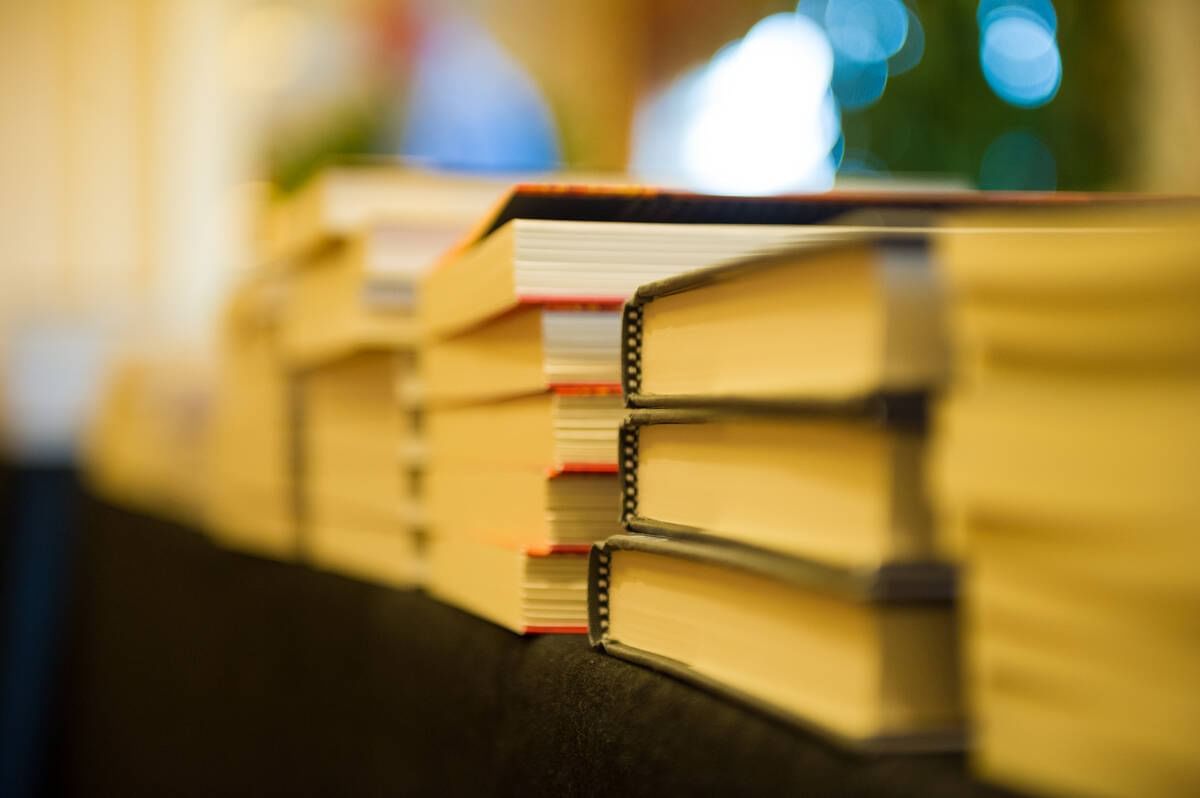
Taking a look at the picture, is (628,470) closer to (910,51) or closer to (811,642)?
(811,642)

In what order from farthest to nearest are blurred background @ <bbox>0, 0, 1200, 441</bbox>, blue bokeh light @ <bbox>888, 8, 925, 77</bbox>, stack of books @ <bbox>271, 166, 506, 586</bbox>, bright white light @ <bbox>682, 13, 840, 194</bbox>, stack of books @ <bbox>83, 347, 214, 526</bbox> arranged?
bright white light @ <bbox>682, 13, 840, 194</bbox>, blue bokeh light @ <bbox>888, 8, 925, 77</bbox>, blurred background @ <bbox>0, 0, 1200, 441</bbox>, stack of books @ <bbox>83, 347, 214, 526</bbox>, stack of books @ <bbox>271, 166, 506, 586</bbox>

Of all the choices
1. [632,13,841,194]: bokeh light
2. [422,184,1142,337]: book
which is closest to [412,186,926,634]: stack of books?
[422,184,1142,337]: book

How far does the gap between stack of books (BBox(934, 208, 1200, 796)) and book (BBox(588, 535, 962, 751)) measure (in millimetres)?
14

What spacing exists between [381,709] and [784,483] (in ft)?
1.09

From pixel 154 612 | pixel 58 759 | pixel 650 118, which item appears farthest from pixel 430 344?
pixel 650 118

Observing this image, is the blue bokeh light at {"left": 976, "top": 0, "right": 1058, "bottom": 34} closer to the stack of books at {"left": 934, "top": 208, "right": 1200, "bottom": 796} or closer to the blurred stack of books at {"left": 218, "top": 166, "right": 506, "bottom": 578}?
the blurred stack of books at {"left": 218, "top": 166, "right": 506, "bottom": 578}

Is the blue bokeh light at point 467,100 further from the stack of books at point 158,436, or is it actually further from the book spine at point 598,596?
the book spine at point 598,596

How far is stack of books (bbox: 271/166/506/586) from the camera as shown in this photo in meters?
0.69

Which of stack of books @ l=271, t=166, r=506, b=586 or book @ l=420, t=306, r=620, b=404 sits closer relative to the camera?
book @ l=420, t=306, r=620, b=404

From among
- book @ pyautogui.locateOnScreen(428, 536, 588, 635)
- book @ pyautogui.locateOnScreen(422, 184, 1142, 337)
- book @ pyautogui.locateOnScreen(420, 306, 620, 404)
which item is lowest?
book @ pyautogui.locateOnScreen(428, 536, 588, 635)

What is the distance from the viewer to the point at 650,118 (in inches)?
161

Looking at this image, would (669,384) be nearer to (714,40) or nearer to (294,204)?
(294,204)

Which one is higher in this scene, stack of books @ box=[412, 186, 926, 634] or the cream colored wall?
the cream colored wall

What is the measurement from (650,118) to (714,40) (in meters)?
0.39
